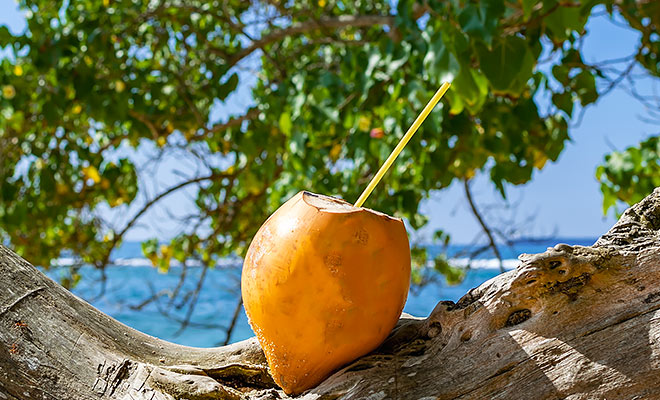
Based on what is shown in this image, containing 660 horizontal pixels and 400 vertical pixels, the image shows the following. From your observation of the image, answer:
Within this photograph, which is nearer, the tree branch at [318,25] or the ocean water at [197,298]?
the tree branch at [318,25]

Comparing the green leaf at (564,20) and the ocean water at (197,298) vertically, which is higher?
the ocean water at (197,298)

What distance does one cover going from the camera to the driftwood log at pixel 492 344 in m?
0.45

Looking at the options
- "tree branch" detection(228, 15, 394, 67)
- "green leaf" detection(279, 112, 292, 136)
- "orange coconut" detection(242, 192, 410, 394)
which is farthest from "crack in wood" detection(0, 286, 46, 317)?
"tree branch" detection(228, 15, 394, 67)

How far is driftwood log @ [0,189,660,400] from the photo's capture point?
17.7 inches

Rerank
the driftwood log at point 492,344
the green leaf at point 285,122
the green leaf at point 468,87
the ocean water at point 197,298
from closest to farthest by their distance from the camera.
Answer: the driftwood log at point 492,344
the green leaf at point 468,87
the green leaf at point 285,122
the ocean water at point 197,298

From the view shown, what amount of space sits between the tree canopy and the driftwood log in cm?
62

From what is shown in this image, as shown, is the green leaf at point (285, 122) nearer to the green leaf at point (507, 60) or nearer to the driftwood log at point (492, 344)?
the green leaf at point (507, 60)

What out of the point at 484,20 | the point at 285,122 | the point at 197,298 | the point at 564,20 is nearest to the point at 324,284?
the point at 484,20

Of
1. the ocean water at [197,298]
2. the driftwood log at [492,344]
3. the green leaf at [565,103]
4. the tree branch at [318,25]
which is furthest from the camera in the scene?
the ocean water at [197,298]

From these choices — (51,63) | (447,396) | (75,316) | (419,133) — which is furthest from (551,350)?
A: (51,63)

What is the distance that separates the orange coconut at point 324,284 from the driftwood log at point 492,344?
26 mm

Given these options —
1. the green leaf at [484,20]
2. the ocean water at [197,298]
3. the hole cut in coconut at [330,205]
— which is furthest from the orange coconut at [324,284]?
the ocean water at [197,298]

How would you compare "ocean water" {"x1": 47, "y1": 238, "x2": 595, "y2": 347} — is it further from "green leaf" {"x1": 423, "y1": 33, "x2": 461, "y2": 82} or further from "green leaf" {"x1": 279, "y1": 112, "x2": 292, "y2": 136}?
"green leaf" {"x1": 423, "y1": 33, "x2": 461, "y2": 82}

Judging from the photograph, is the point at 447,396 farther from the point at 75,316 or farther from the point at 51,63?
the point at 51,63
